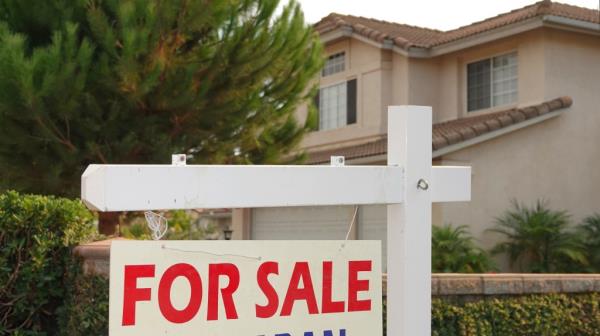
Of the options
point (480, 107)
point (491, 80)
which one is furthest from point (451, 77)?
point (491, 80)

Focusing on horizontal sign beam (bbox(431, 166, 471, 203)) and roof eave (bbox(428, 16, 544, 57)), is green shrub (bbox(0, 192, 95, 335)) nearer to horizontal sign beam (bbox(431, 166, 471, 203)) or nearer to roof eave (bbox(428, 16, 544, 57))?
horizontal sign beam (bbox(431, 166, 471, 203))

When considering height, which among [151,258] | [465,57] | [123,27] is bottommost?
[151,258]

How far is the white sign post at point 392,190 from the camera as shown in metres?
2.92

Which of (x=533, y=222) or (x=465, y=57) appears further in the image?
(x=465, y=57)

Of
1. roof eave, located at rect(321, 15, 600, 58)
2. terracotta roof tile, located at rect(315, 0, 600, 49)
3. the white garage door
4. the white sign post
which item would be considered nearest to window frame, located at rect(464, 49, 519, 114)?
roof eave, located at rect(321, 15, 600, 58)

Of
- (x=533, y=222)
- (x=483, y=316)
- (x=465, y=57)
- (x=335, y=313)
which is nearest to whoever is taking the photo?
(x=335, y=313)

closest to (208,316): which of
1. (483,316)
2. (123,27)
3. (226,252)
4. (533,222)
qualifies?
(226,252)

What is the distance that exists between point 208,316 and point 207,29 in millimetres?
8508

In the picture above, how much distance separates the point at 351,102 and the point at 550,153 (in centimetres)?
510

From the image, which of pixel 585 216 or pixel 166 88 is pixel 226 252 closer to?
pixel 166 88

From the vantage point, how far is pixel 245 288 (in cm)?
294

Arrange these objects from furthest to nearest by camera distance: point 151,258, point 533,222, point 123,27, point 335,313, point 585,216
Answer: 1. point 585,216
2. point 533,222
3. point 123,27
4. point 335,313
5. point 151,258

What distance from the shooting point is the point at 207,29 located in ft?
36.0

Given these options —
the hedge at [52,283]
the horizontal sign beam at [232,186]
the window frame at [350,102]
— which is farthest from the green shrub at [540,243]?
the horizontal sign beam at [232,186]
